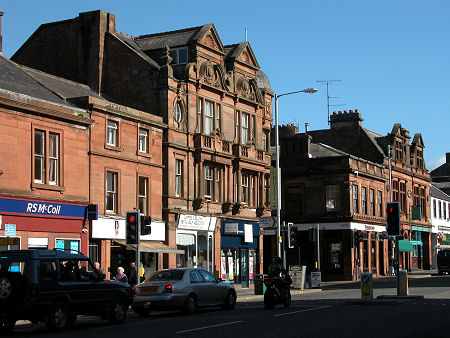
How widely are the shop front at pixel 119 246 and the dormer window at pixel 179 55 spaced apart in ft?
32.4

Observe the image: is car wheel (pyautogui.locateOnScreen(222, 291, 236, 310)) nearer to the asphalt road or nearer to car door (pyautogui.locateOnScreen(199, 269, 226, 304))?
car door (pyautogui.locateOnScreen(199, 269, 226, 304))

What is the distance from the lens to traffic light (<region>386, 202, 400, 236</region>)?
2756cm

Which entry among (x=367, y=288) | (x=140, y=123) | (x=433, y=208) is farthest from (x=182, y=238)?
(x=433, y=208)

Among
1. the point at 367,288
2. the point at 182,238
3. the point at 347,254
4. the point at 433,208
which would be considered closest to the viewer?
the point at 367,288

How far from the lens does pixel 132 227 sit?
26.3 meters

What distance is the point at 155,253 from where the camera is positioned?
39.4 metres

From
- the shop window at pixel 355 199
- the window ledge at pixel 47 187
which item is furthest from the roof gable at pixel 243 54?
the window ledge at pixel 47 187

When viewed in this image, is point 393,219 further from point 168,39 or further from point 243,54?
point 243,54

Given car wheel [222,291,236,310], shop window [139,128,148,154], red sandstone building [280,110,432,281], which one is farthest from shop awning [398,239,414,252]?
car wheel [222,291,236,310]

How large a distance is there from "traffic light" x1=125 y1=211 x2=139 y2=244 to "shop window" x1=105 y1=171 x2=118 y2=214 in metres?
9.80

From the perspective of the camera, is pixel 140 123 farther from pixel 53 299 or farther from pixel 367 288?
pixel 53 299

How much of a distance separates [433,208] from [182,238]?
48675mm

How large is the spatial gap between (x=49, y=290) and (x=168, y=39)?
28.9m

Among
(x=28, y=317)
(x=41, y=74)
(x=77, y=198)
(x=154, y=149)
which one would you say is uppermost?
(x=41, y=74)
